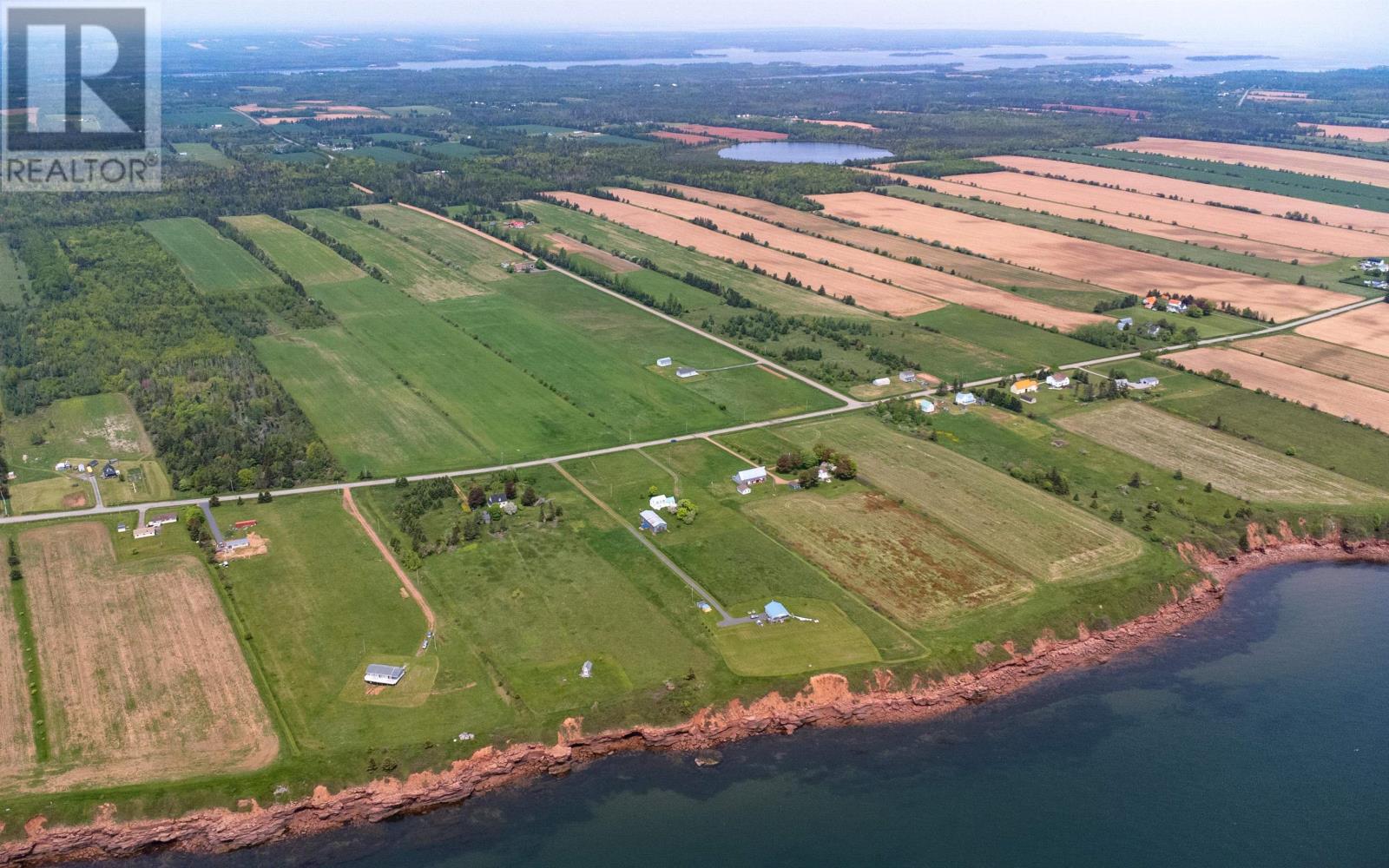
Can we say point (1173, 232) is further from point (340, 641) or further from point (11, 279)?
point (11, 279)

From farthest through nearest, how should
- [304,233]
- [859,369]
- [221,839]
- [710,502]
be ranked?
[304,233] → [859,369] → [710,502] → [221,839]

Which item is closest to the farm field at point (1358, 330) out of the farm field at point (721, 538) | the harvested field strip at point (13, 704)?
the farm field at point (721, 538)

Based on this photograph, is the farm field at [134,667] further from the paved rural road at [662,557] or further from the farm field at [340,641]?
the paved rural road at [662,557]

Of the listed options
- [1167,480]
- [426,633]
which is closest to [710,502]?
[426,633]

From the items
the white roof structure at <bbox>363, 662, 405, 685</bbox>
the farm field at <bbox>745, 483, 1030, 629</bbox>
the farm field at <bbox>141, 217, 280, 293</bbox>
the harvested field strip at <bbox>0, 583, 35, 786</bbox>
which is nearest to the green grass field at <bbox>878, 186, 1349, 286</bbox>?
the farm field at <bbox>745, 483, 1030, 629</bbox>

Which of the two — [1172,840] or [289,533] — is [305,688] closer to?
[289,533]

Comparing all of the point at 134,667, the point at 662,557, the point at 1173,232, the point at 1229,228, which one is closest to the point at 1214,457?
the point at 662,557
